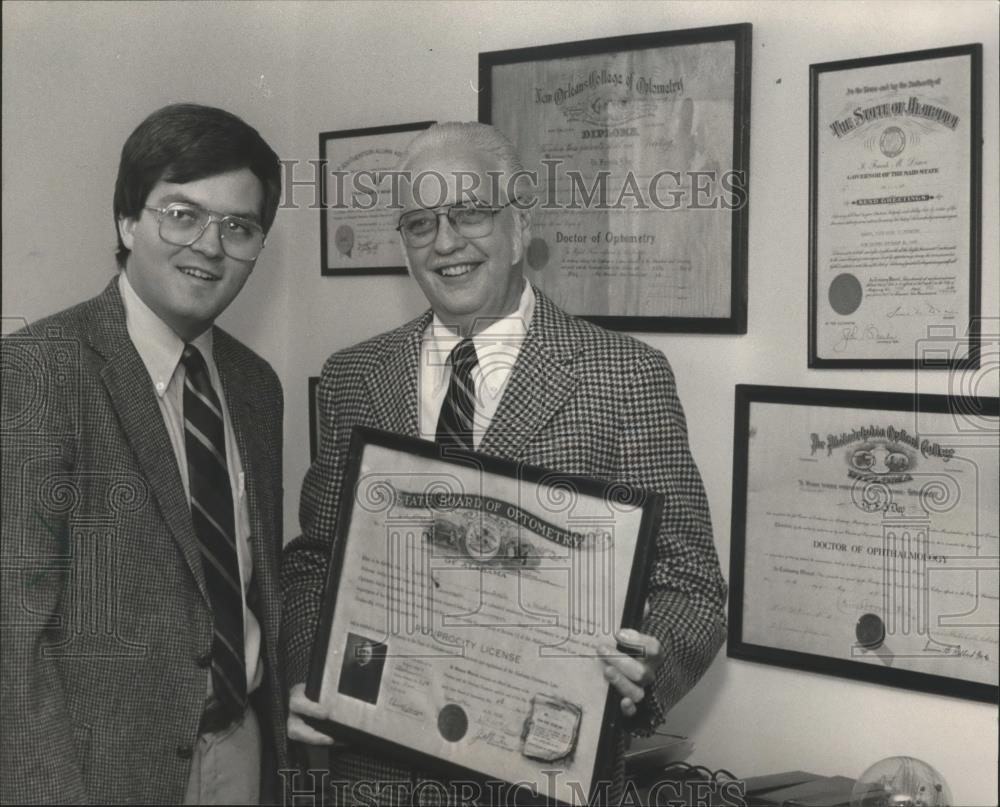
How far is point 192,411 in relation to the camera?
6.21ft

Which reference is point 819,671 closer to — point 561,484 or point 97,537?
point 561,484

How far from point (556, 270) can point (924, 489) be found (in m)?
0.87

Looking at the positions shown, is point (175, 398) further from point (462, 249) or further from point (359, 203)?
point (359, 203)

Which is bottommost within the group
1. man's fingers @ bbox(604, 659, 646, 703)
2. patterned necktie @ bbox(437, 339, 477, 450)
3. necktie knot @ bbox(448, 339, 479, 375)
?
man's fingers @ bbox(604, 659, 646, 703)

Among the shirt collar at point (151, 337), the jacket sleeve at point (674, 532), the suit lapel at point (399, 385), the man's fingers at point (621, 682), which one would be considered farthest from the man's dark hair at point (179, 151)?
the man's fingers at point (621, 682)

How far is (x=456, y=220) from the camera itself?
1.88 metres

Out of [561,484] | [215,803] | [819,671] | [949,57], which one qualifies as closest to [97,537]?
[215,803]

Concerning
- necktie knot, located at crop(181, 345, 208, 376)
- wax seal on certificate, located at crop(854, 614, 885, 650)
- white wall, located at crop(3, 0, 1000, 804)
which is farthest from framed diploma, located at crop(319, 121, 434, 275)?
wax seal on certificate, located at crop(854, 614, 885, 650)

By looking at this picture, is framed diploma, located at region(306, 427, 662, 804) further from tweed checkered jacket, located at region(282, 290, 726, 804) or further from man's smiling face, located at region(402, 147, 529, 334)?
man's smiling face, located at region(402, 147, 529, 334)

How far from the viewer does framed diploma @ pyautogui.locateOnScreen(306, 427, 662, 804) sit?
167cm

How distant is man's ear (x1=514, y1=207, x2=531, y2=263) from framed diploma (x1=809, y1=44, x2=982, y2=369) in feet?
1.87

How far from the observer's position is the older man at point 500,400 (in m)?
1.82

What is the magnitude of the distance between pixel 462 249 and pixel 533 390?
9.9 inches

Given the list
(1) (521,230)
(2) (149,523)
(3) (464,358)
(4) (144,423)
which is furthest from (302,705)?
(1) (521,230)
